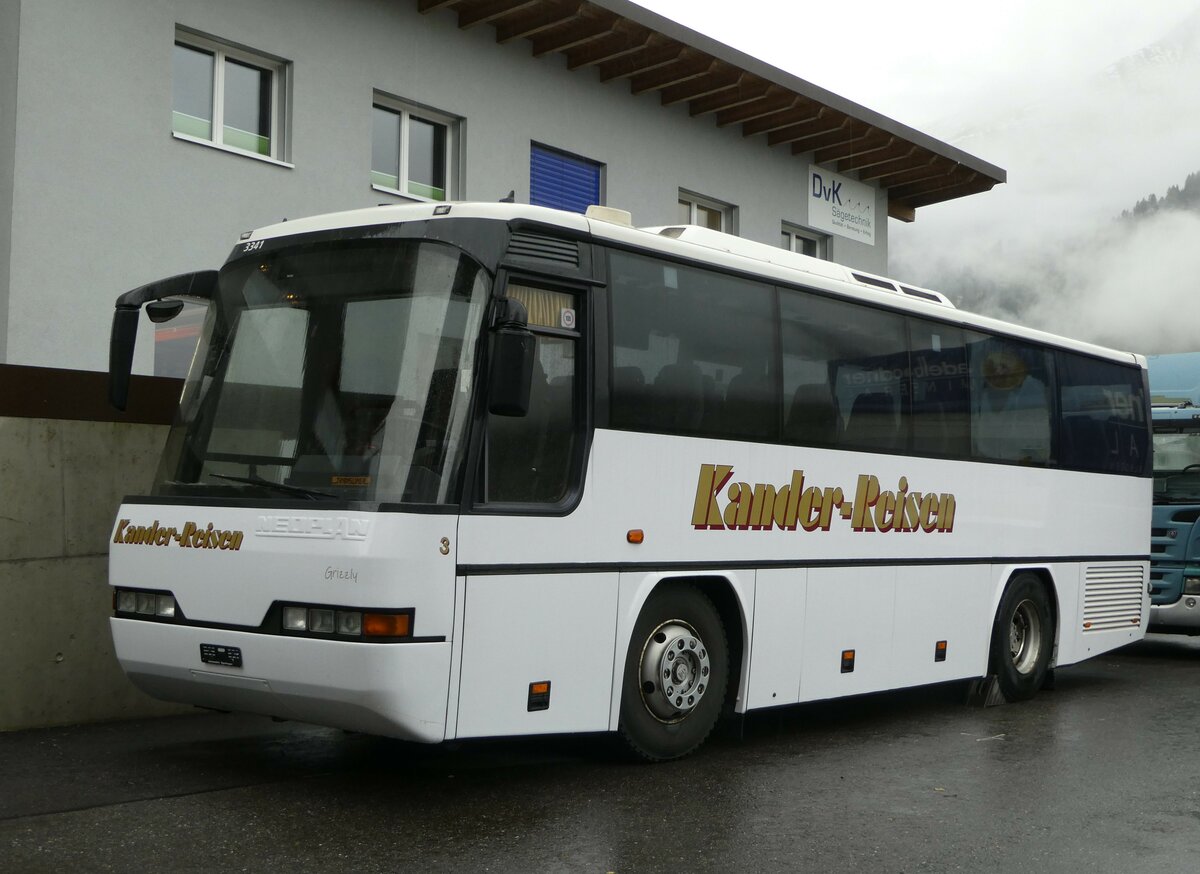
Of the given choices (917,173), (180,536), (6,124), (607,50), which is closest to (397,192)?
(607,50)

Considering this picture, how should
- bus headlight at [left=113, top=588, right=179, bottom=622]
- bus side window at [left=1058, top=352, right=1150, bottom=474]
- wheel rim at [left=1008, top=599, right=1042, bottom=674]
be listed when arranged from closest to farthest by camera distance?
1. bus headlight at [left=113, top=588, right=179, bottom=622]
2. wheel rim at [left=1008, top=599, right=1042, bottom=674]
3. bus side window at [left=1058, top=352, right=1150, bottom=474]

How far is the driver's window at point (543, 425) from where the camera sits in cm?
710

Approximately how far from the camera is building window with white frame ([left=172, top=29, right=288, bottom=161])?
13.9 metres

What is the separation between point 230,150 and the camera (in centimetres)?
1398

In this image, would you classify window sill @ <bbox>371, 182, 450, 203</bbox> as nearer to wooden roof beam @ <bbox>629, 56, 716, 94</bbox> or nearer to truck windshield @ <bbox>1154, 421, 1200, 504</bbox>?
wooden roof beam @ <bbox>629, 56, 716, 94</bbox>

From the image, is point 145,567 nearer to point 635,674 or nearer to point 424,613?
point 424,613

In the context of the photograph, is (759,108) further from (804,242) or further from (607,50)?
(607,50)

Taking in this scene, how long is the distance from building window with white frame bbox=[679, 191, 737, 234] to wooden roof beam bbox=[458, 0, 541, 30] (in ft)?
14.8

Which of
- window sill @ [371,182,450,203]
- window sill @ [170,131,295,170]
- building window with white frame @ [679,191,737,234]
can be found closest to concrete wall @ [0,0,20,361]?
window sill @ [170,131,295,170]

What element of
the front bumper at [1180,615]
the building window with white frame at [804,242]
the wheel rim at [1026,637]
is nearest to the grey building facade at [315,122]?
the building window with white frame at [804,242]

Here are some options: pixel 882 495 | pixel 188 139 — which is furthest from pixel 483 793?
pixel 188 139

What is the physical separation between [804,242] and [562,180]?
6021mm

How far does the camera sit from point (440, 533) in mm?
6715

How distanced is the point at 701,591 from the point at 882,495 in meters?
1.95
